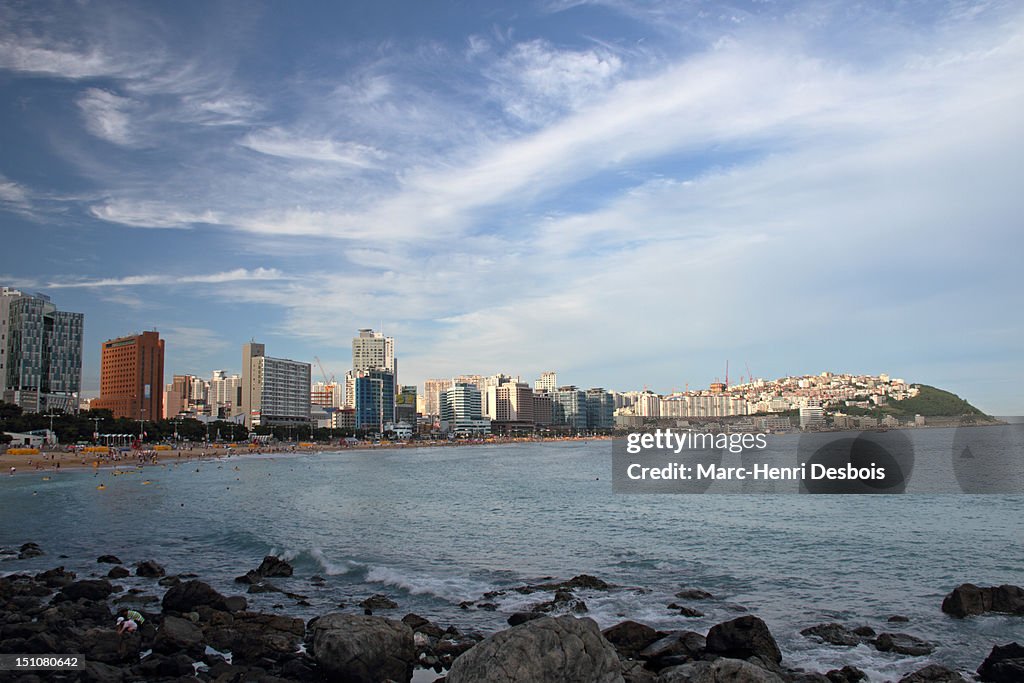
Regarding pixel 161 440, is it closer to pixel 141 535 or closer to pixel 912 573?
pixel 141 535

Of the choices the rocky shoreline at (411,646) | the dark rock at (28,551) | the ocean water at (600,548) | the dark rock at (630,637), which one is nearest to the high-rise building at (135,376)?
the ocean water at (600,548)

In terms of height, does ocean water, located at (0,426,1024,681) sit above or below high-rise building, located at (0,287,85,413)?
below

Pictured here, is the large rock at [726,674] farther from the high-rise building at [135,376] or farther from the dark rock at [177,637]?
the high-rise building at [135,376]

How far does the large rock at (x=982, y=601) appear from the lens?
58.0 feet

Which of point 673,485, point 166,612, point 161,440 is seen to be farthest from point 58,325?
point 166,612

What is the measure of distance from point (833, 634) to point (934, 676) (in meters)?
3.09

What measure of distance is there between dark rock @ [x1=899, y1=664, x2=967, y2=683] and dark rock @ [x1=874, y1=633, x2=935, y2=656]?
1597mm

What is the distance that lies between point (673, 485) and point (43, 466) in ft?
217

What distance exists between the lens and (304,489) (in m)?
57.9

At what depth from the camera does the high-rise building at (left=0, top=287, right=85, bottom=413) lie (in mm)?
157375

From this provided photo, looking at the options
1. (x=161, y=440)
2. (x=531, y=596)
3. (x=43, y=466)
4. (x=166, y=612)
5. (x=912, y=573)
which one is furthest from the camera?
(x=161, y=440)

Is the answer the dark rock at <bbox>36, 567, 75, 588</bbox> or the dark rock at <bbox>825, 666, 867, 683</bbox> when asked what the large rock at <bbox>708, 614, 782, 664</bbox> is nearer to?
the dark rock at <bbox>825, 666, 867, 683</bbox>

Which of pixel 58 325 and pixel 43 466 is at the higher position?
pixel 58 325

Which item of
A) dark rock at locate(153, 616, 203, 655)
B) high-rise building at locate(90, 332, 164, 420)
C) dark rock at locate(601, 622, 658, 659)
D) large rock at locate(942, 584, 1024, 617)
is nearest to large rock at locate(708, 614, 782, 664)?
dark rock at locate(601, 622, 658, 659)
